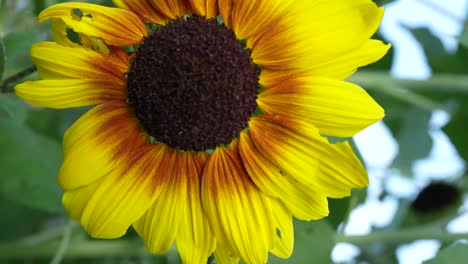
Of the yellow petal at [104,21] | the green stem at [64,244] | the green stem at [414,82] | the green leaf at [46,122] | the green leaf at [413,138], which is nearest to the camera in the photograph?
the yellow petal at [104,21]

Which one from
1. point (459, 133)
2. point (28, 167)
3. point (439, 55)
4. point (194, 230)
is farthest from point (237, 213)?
point (439, 55)

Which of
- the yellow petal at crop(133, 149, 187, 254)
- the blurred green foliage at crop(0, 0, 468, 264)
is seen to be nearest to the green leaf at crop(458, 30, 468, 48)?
the blurred green foliage at crop(0, 0, 468, 264)

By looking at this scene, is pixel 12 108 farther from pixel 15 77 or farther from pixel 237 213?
pixel 237 213

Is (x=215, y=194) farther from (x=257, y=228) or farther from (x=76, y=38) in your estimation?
(x=76, y=38)

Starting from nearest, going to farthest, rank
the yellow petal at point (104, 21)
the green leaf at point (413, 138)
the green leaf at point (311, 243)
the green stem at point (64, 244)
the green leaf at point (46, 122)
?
the yellow petal at point (104, 21) → the green leaf at point (311, 243) → the green stem at point (64, 244) → the green leaf at point (46, 122) → the green leaf at point (413, 138)

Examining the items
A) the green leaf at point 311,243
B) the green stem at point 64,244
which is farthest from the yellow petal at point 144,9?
the green stem at point 64,244

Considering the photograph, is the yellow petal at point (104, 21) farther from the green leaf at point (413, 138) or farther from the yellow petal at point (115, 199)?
the green leaf at point (413, 138)

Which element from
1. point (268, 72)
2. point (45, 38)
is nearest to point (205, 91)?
point (268, 72)
